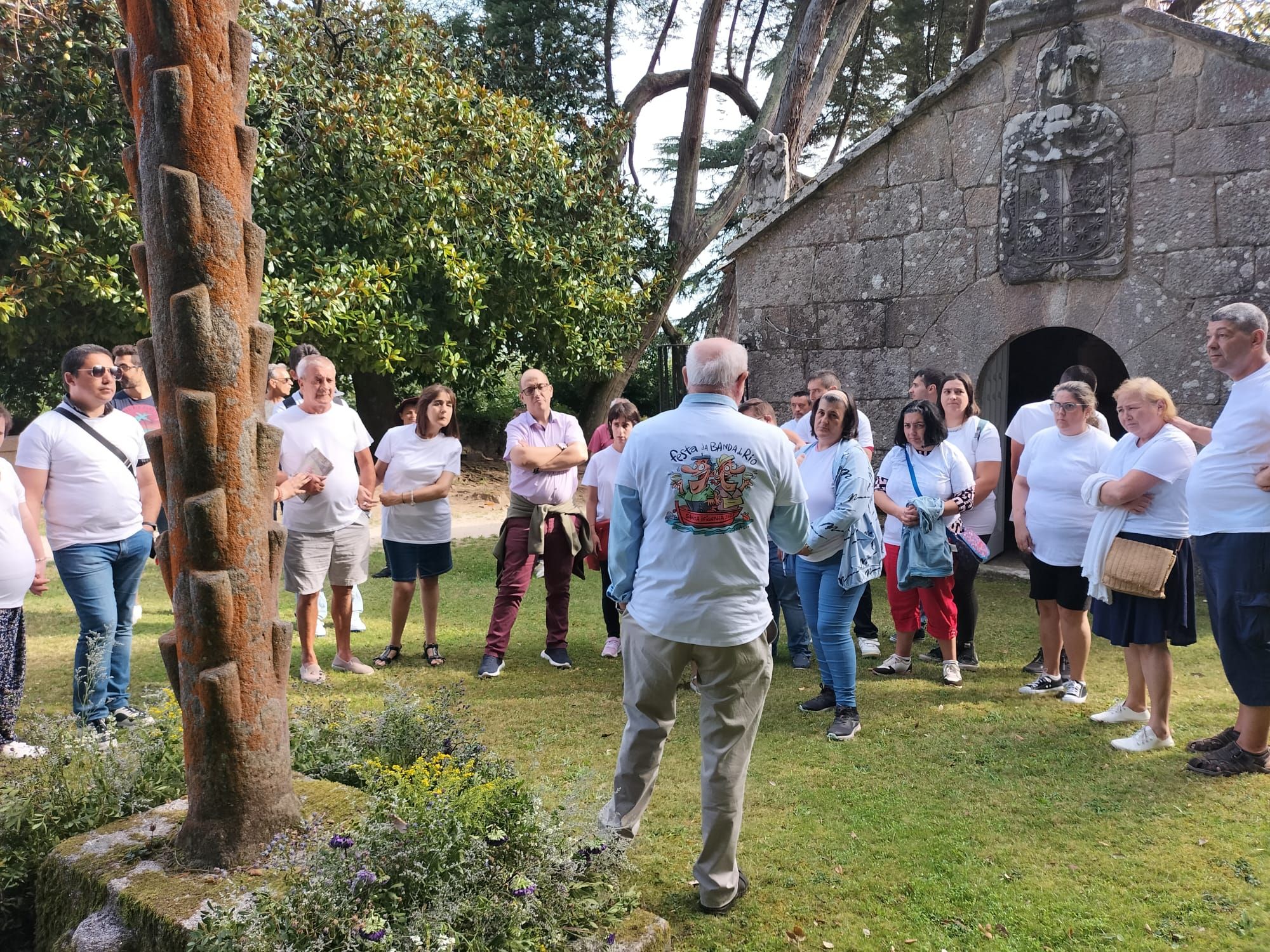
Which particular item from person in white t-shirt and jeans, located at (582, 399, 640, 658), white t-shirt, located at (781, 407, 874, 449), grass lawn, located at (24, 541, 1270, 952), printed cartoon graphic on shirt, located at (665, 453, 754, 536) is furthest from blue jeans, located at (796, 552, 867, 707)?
printed cartoon graphic on shirt, located at (665, 453, 754, 536)

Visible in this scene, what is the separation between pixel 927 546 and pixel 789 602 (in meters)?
1.12

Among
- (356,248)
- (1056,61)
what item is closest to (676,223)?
(356,248)

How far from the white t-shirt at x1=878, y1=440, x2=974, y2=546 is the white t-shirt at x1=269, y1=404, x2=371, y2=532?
347 centimetres

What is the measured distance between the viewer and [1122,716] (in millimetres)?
5211

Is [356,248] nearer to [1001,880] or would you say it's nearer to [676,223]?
[676,223]

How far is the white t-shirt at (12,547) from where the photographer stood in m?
4.55

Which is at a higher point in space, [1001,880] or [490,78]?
[490,78]

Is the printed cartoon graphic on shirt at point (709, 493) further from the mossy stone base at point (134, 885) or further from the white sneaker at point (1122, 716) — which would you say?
the white sneaker at point (1122, 716)

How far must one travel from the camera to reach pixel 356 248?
40.3 feet

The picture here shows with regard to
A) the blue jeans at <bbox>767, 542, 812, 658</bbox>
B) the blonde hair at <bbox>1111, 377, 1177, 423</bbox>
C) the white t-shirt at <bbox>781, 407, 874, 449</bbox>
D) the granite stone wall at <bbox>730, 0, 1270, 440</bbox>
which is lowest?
the blue jeans at <bbox>767, 542, 812, 658</bbox>

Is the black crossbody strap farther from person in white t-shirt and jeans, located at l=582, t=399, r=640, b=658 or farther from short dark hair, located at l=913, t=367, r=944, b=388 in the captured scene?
short dark hair, located at l=913, t=367, r=944, b=388

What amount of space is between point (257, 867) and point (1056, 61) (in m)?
8.85

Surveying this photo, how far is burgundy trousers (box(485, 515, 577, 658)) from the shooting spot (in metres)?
6.39

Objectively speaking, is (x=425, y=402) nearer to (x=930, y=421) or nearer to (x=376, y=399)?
(x=930, y=421)
